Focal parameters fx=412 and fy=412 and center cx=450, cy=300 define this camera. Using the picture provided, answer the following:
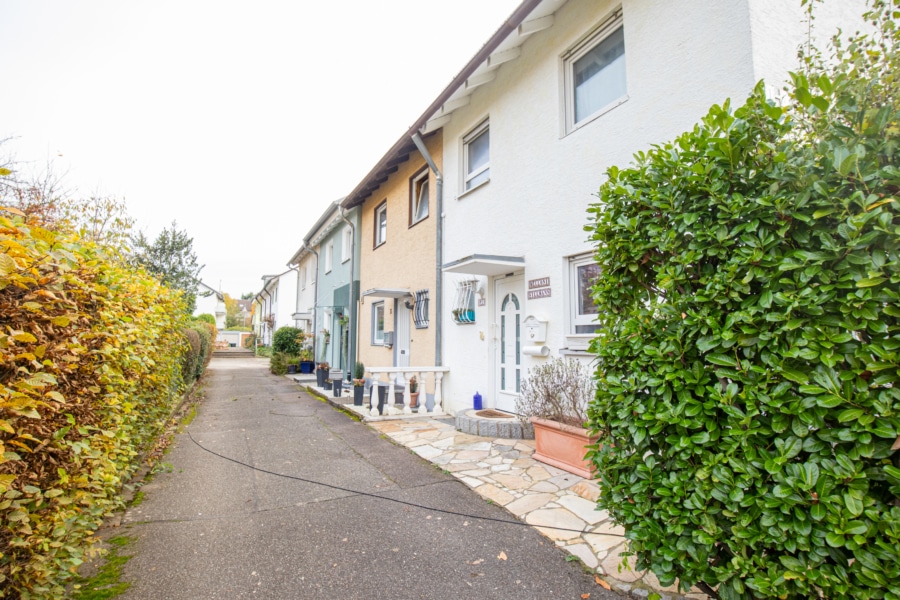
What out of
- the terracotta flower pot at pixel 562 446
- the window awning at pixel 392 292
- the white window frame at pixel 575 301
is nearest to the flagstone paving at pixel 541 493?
the terracotta flower pot at pixel 562 446

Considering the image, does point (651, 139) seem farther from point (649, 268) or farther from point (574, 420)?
point (574, 420)

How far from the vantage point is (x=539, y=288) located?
596 centimetres

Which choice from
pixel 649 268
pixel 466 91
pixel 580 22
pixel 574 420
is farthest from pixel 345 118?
pixel 649 268

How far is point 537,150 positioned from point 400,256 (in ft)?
17.8

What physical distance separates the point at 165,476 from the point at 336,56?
8536mm

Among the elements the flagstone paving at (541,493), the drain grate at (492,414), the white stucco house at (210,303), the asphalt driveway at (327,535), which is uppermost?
the white stucco house at (210,303)

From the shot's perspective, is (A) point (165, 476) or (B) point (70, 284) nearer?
(B) point (70, 284)

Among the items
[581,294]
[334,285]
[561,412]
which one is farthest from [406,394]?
[334,285]

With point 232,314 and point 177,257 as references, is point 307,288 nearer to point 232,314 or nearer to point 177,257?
point 177,257

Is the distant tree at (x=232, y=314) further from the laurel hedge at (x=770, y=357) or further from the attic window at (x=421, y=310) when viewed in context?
the laurel hedge at (x=770, y=357)

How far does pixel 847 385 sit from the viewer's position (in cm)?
151

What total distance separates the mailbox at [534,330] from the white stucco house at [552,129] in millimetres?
19

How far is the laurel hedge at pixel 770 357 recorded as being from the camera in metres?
1.48

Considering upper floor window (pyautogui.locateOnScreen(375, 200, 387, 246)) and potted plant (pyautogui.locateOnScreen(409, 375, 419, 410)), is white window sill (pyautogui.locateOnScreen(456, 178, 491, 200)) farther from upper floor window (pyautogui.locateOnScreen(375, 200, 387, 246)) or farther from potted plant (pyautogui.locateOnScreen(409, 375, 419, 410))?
upper floor window (pyautogui.locateOnScreen(375, 200, 387, 246))
